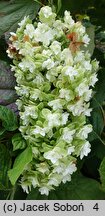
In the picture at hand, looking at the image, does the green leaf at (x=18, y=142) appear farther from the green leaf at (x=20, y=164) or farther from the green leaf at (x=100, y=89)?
the green leaf at (x=100, y=89)

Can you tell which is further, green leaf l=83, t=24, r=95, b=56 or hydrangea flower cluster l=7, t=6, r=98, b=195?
green leaf l=83, t=24, r=95, b=56

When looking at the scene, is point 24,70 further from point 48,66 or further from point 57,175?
point 57,175

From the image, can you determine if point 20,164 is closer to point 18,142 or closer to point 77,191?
point 18,142

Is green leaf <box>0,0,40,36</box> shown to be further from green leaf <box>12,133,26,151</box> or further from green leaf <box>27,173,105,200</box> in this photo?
green leaf <box>27,173,105,200</box>

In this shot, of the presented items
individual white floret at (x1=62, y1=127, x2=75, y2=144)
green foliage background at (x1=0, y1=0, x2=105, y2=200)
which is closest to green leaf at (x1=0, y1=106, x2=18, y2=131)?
green foliage background at (x1=0, y1=0, x2=105, y2=200)

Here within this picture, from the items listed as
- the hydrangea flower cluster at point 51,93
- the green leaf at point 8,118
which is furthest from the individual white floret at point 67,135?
the green leaf at point 8,118
